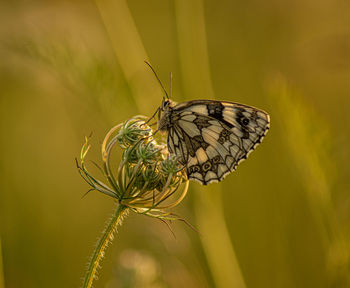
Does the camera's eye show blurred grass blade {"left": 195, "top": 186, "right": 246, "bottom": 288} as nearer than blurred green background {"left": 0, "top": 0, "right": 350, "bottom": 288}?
No

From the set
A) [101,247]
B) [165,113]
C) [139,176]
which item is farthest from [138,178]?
[165,113]

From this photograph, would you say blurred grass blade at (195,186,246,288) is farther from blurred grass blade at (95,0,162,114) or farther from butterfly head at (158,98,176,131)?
blurred grass blade at (95,0,162,114)

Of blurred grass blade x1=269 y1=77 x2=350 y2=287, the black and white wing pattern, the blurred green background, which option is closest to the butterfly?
the black and white wing pattern

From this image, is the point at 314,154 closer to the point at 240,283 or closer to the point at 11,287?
the point at 240,283

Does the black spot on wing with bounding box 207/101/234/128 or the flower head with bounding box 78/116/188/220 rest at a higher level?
the black spot on wing with bounding box 207/101/234/128

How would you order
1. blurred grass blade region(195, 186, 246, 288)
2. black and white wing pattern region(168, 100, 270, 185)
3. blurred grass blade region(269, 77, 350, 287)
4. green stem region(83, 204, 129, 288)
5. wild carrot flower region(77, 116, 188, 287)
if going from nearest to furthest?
green stem region(83, 204, 129, 288), wild carrot flower region(77, 116, 188, 287), blurred grass blade region(269, 77, 350, 287), black and white wing pattern region(168, 100, 270, 185), blurred grass blade region(195, 186, 246, 288)

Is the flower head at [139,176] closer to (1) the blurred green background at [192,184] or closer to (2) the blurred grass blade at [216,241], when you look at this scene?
(1) the blurred green background at [192,184]
